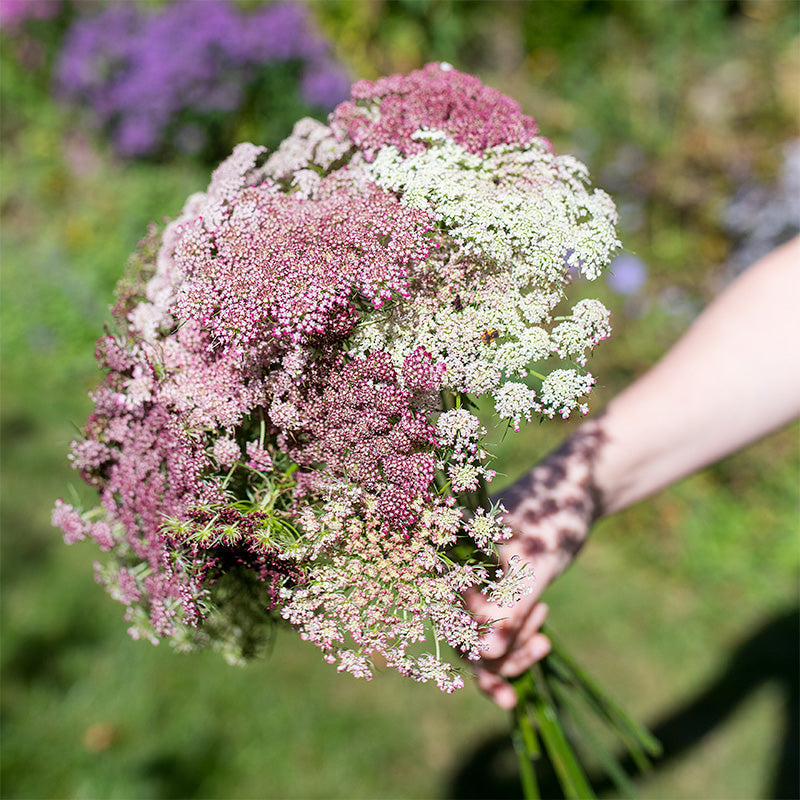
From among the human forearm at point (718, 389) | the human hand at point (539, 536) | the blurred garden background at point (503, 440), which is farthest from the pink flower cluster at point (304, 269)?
the blurred garden background at point (503, 440)

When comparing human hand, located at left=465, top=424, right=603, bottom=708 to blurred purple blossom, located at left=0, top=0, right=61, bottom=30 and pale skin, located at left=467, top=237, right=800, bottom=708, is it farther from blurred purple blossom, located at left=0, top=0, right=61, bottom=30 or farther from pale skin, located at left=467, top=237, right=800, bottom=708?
blurred purple blossom, located at left=0, top=0, right=61, bottom=30

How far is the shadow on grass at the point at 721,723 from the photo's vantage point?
120 inches

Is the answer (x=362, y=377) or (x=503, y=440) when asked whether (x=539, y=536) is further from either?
(x=362, y=377)

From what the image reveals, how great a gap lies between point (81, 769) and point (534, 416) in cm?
247

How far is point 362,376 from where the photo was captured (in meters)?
1.07

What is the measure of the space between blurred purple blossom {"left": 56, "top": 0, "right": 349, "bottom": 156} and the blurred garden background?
0.02 m

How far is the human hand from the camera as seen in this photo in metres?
1.62

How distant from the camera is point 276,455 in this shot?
1220 mm

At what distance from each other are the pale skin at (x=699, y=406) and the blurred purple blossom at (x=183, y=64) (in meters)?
4.30

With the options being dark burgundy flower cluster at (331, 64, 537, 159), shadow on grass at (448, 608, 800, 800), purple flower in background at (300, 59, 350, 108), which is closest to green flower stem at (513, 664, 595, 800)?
dark burgundy flower cluster at (331, 64, 537, 159)

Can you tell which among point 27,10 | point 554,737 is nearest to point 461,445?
point 554,737

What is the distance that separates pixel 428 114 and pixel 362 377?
0.48 meters

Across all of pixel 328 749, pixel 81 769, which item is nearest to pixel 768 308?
pixel 328 749

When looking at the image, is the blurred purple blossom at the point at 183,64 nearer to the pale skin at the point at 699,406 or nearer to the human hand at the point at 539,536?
the pale skin at the point at 699,406
